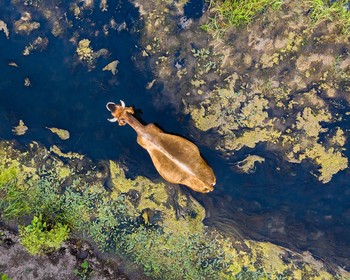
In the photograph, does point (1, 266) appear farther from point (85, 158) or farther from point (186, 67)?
point (186, 67)

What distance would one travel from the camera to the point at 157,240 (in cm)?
525

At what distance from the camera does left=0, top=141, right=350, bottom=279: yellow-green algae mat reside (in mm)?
5156

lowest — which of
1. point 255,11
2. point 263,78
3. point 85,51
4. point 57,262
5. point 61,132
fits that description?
point 57,262

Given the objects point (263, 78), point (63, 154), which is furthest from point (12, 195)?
point (263, 78)

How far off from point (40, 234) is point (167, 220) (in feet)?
5.75

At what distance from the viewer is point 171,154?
185 inches

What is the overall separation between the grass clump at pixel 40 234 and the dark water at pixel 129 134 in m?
1.10

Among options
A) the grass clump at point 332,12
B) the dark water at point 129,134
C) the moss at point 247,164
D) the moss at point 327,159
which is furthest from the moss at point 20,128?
the grass clump at point 332,12

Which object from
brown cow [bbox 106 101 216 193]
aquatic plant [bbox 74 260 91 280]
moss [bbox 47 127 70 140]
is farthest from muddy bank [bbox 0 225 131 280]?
brown cow [bbox 106 101 216 193]

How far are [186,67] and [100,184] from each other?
6.59 ft

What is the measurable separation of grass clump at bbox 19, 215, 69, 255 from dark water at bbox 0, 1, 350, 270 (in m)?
1.10

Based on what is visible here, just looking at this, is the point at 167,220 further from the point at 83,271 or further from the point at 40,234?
the point at 40,234

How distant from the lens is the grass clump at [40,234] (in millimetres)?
5078

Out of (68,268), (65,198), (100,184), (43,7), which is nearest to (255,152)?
(100,184)
